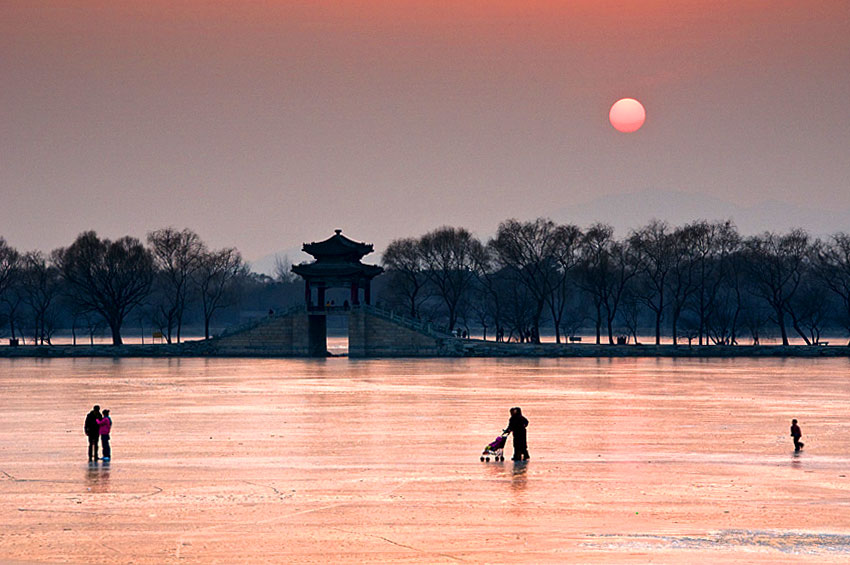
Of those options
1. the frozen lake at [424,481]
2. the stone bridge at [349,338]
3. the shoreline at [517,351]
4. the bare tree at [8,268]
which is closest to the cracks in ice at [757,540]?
the frozen lake at [424,481]

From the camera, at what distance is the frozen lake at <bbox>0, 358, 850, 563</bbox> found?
19.3m

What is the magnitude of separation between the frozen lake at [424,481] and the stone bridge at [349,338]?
54467 mm

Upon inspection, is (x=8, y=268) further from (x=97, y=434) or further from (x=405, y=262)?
(x=97, y=434)

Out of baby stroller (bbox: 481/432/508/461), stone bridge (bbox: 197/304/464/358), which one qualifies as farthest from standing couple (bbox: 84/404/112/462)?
stone bridge (bbox: 197/304/464/358)

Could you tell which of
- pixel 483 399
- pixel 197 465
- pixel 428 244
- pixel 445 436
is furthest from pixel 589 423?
pixel 428 244

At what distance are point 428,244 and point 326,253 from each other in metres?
19.3

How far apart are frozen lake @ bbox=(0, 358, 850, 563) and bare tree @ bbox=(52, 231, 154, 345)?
71.3 m

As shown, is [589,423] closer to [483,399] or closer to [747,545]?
[483,399]

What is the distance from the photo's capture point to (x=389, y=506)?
74.5 ft

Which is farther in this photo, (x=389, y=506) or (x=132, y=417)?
(x=132, y=417)

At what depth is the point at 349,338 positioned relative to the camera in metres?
107

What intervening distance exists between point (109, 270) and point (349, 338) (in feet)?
105

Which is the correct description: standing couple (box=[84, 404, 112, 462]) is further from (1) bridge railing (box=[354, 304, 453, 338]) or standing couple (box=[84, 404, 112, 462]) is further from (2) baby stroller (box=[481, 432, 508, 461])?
(1) bridge railing (box=[354, 304, 453, 338])

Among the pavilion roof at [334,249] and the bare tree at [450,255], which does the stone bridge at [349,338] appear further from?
the bare tree at [450,255]
